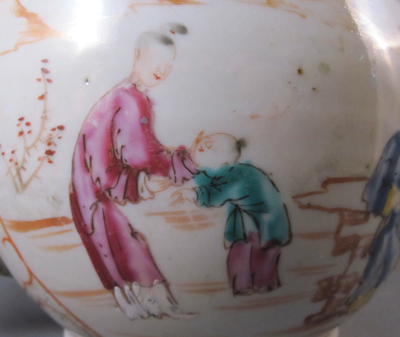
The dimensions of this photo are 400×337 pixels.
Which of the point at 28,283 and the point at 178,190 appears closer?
the point at 178,190

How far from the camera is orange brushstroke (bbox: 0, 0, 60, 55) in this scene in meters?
0.42

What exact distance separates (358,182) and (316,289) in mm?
111

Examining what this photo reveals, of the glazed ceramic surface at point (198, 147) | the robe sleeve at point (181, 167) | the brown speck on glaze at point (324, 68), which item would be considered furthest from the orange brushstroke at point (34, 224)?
the brown speck on glaze at point (324, 68)

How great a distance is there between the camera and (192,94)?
386 millimetres

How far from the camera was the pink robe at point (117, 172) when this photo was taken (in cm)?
39

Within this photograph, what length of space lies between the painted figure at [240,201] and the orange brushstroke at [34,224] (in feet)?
0.36

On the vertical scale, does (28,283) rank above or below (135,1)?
below

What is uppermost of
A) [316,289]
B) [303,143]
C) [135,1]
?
[135,1]

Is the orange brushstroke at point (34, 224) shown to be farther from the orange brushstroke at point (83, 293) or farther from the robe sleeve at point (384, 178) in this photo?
→ the robe sleeve at point (384, 178)

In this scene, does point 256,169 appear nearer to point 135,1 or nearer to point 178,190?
point 178,190

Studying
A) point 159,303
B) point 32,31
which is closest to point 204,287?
point 159,303

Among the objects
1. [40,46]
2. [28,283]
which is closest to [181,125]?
[40,46]

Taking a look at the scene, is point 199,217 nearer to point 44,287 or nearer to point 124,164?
point 124,164

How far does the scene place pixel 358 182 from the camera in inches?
16.5
